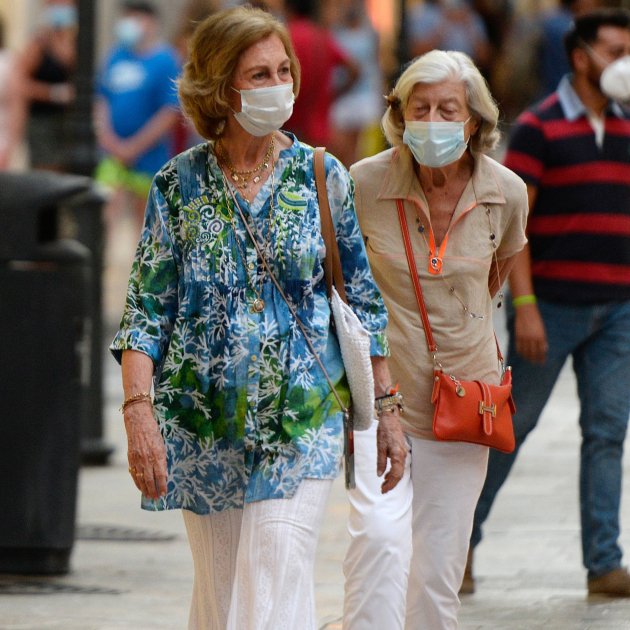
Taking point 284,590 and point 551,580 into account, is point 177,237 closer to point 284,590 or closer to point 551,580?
point 284,590

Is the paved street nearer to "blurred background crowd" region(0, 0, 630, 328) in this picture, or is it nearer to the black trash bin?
the black trash bin

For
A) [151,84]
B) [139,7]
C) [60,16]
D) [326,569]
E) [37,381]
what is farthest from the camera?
[60,16]

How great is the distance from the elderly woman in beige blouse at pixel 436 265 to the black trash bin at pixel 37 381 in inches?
80.6

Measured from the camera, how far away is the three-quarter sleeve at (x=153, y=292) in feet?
14.9

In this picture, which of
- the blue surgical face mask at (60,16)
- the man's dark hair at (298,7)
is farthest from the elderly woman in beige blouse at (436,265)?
the blue surgical face mask at (60,16)

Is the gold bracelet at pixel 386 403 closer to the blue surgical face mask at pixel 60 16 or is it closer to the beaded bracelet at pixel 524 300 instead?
the beaded bracelet at pixel 524 300

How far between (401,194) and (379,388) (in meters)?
0.73

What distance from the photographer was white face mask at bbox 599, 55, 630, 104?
657 cm

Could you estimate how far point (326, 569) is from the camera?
23.6 ft

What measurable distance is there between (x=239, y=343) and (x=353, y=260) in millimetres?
410

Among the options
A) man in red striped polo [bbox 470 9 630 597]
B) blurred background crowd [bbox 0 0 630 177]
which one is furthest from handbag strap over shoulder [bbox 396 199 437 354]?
blurred background crowd [bbox 0 0 630 177]

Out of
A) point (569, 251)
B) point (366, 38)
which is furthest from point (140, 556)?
point (366, 38)

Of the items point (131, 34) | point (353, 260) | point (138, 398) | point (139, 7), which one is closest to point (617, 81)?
point (353, 260)

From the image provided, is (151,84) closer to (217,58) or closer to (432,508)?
(432,508)
